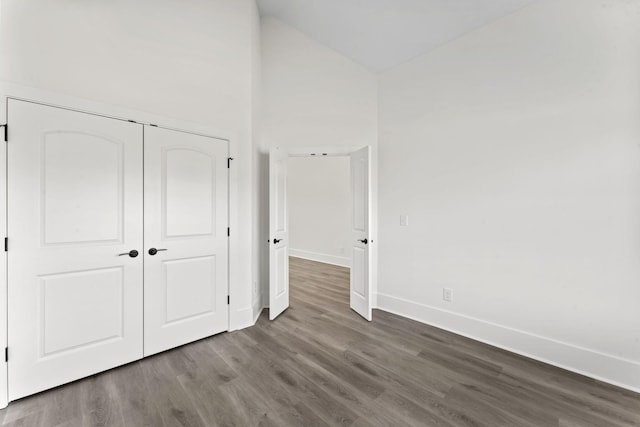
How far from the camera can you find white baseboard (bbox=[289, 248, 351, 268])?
5.84 meters

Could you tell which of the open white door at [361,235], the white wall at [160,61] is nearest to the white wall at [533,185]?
the open white door at [361,235]

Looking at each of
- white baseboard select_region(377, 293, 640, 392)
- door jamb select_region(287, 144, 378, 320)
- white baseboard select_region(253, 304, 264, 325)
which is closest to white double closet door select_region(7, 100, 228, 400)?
white baseboard select_region(253, 304, 264, 325)

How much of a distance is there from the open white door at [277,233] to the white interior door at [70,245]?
4.20 feet

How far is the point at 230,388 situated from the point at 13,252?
1.78 metres

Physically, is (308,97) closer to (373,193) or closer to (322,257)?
(373,193)

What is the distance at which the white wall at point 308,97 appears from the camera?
11.2 feet

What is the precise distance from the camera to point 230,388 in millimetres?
1894

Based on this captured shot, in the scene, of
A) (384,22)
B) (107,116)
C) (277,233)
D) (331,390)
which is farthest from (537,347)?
(107,116)

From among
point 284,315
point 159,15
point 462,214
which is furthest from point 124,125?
point 462,214

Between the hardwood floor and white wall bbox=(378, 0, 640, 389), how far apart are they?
1.32 ft

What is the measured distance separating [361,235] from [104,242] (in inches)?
101

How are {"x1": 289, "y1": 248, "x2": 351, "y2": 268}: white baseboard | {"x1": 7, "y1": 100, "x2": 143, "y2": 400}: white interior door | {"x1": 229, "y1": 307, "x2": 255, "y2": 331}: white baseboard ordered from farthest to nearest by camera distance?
{"x1": 289, "y1": 248, "x2": 351, "y2": 268}: white baseboard, {"x1": 229, "y1": 307, "x2": 255, "y2": 331}: white baseboard, {"x1": 7, "y1": 100, "x2": 143, "y2": 400}: white interior door

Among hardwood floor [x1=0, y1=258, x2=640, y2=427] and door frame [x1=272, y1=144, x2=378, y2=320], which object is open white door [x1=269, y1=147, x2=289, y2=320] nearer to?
door frame [x1=272, y1=144, x2=378, y2=320]

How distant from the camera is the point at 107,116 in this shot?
2064 millimetres
